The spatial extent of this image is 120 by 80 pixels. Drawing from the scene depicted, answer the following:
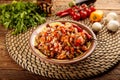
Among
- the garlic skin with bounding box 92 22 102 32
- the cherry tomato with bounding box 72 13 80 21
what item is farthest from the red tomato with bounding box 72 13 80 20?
the garlic skin with bounding box 92 22 102 32

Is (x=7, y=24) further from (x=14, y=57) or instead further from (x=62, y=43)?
(x=62, y=43)

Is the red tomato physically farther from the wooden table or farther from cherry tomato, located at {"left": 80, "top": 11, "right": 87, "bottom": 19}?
the wooden table

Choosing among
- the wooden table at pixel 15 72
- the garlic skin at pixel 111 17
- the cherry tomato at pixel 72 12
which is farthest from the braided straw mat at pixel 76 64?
the cherry tomato at pixel 72 12

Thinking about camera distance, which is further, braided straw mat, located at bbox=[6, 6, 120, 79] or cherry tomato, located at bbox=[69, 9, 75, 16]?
cherry tomato, located at bbox=[69, 9, 75, 16]

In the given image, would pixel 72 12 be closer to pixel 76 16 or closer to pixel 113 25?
pixel 76 16

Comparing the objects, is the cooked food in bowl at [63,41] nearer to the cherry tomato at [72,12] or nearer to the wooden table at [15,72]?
the wooden table at [15,72]

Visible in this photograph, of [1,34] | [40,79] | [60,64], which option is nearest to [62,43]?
[60,64]

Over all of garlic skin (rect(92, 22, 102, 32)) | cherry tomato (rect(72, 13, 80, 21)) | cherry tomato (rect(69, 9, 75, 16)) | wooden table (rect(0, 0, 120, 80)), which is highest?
cherry tomato (rect(69, 9, 75, 16))
